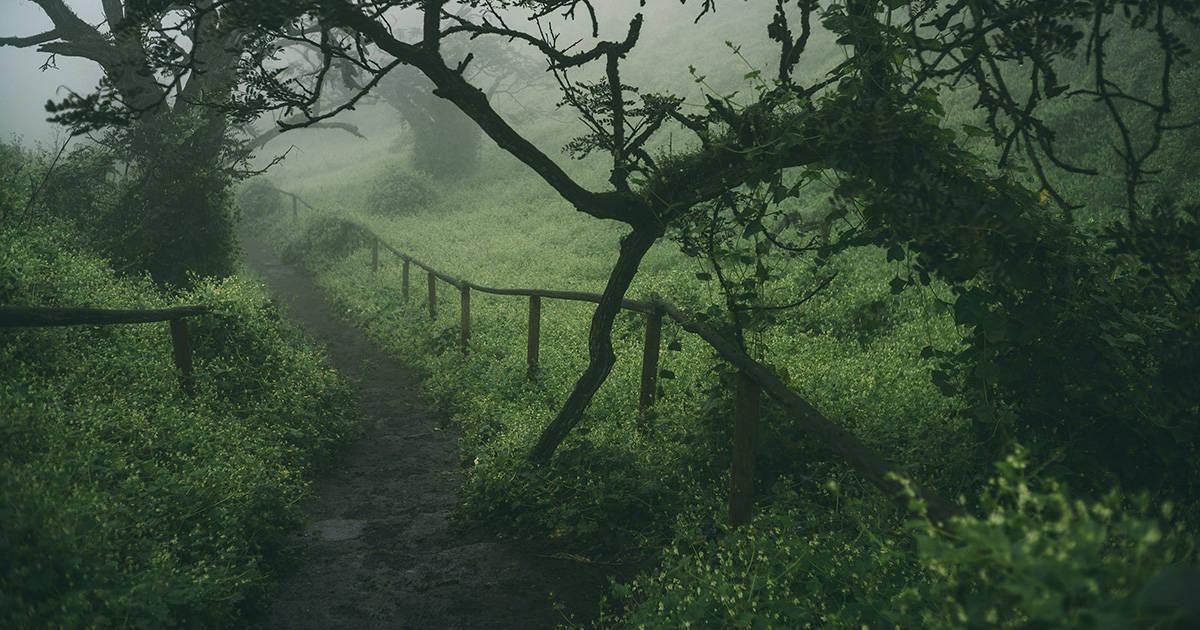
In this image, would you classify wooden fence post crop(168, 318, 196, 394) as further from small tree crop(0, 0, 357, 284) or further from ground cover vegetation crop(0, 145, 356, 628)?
small tree crop(0, 0, 357, 284)

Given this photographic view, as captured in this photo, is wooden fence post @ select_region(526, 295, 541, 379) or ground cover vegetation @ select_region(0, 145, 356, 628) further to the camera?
wooden fence post @ select_region(526, 295, 541, 379)

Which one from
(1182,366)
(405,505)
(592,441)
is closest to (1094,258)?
(1182,366)

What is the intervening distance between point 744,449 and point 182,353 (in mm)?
5360

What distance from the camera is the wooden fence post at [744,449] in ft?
13.8

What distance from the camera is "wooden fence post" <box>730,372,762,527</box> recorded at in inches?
165

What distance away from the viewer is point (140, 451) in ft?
17.6

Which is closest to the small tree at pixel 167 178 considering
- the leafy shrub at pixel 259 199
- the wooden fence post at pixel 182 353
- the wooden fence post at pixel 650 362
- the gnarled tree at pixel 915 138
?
the wooden fence post at pixel 182 353

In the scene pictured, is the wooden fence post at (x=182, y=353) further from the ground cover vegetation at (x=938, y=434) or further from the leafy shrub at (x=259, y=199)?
the leafy shrub at (x=259, y=199)

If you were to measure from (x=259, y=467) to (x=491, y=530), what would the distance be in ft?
6.22

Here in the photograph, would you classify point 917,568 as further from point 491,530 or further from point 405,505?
point 405,505

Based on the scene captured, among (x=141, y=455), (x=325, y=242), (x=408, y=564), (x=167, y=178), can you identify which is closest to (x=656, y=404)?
(x=408, y=564)

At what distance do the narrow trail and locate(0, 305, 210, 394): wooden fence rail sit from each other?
5.54ft

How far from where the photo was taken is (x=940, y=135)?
383cm

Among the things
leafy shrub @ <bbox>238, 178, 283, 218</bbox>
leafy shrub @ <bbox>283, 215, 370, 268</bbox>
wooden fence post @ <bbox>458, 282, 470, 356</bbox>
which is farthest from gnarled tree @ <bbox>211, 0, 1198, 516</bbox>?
leafy shrub @ <bbox>238, 178, 283, 218</bbox>
